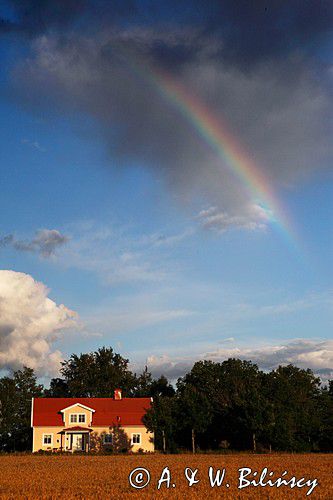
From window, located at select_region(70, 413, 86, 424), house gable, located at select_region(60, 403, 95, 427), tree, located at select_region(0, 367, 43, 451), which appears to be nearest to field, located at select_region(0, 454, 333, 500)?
house gable, located at select_region(60, 403, 95, 427)

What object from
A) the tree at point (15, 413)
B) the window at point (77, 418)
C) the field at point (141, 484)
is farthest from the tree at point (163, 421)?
the field at point (141, 484)

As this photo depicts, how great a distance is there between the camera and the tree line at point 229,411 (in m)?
62.9

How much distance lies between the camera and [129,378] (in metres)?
115

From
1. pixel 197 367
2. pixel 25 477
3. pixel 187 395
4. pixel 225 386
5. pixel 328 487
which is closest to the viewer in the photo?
pixel 328 487

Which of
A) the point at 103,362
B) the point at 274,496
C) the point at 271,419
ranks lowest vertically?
the point at 274,496

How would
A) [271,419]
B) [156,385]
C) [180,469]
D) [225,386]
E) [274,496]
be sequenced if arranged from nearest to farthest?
[274,496]
[180,469]
[271,419]
[225,386]
[156,385]

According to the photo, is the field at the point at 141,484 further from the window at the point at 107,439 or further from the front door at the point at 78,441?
the window at the point at 107,439

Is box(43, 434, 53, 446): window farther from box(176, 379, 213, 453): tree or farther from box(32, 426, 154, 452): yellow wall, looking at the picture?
box(176, 379, 213, 453): tree

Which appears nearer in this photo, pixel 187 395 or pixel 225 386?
pixel 187 395

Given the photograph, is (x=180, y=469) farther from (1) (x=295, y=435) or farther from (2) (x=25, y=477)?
(1) (x=295, y=435)

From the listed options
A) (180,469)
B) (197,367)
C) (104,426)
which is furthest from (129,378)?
(180,469)

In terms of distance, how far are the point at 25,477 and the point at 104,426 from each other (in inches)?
1609

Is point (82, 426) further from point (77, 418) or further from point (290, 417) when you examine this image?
point (290, 417)

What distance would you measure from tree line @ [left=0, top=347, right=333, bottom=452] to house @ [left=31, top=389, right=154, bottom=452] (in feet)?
8.49
